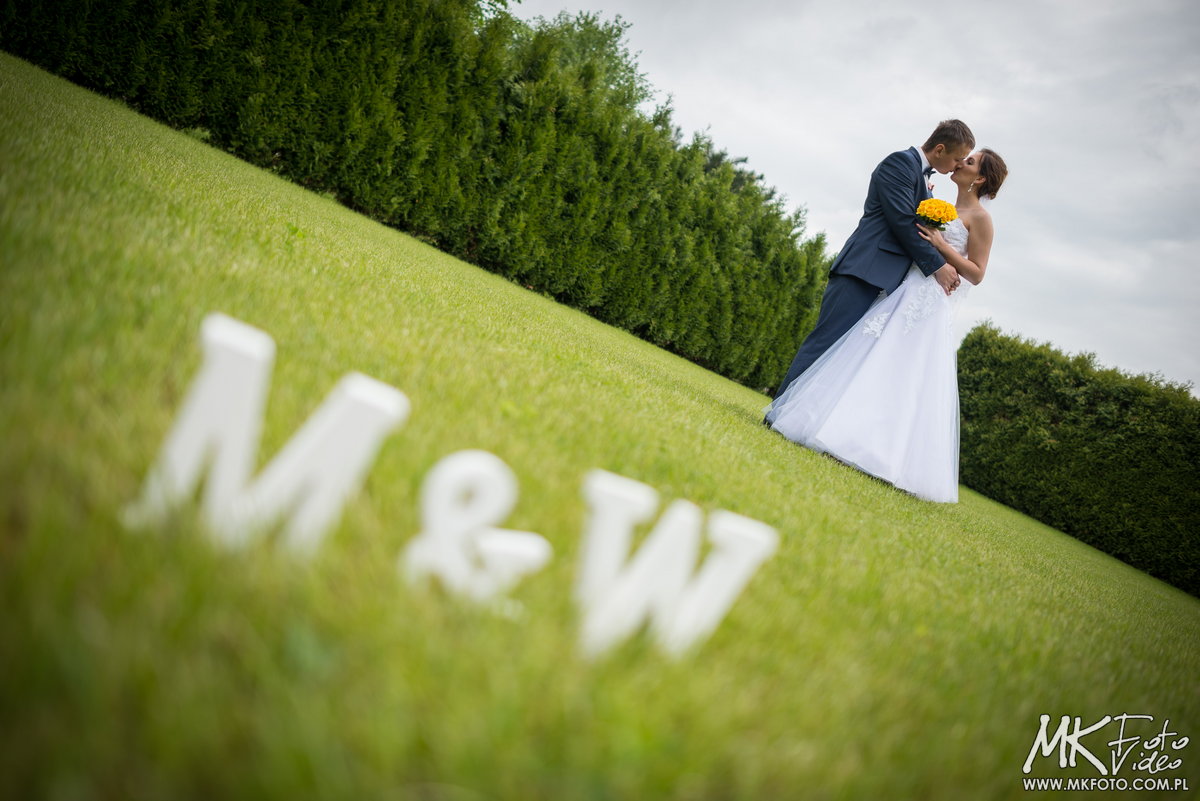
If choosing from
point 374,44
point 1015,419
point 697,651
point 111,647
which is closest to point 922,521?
point 697,651

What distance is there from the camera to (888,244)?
233 inches

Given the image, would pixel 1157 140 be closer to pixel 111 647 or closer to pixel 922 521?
pixel 922 521

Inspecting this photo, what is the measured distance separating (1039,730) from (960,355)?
1740 centimetres

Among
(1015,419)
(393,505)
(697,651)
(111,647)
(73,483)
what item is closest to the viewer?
(111,647)

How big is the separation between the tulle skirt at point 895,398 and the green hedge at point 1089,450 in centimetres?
1010

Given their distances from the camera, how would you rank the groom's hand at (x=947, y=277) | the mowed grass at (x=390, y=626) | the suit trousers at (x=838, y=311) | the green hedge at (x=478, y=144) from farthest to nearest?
the green hedge at (x=478, y=144) < the suit trousers at (x=838, y=311) < the groom's hand at (x=947, y=277) < the mowed grass at (x=390, y=626)

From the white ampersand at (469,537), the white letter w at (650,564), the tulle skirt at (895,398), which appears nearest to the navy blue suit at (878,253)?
the tulle skirt at (895,398)

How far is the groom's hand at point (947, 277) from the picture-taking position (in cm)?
574

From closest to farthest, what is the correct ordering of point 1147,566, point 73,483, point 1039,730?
point 73,483 < point 1039,730 < point 1147,566

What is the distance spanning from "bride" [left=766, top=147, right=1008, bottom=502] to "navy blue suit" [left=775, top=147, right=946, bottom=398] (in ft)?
0.60

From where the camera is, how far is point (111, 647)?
0.78 metres

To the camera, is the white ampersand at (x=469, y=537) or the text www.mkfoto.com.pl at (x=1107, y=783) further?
the text www.mkfoto.com.pl at (x=1107, y=783)

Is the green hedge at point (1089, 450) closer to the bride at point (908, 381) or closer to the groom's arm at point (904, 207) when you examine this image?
the bride at point (908, 381)

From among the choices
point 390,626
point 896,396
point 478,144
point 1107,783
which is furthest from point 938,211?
point 478,144
